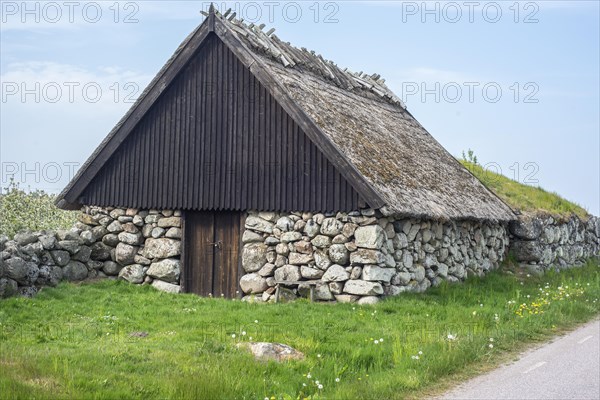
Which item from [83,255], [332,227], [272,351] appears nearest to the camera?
[272,351]

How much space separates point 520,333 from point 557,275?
10886mm

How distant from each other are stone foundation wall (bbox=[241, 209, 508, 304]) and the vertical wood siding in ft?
1.24

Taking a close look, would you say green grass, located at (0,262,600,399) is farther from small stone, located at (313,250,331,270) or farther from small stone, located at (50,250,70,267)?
small stone, located at (313,250,331,270)

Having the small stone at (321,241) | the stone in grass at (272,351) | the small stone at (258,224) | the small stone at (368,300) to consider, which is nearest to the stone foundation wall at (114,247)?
the small stone at (258,224)

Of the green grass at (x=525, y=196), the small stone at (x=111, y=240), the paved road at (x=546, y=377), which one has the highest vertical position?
the green grass at (x=525, y=196)

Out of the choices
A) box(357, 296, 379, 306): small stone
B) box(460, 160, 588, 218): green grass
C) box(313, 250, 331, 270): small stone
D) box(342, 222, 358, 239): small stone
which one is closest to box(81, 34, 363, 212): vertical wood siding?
box(342, 222, 358, 239): small stone

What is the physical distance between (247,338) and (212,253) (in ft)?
22.0

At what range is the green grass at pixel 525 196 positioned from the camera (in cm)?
2616

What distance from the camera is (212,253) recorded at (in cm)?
1811

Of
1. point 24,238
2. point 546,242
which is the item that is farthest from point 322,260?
point 546,242

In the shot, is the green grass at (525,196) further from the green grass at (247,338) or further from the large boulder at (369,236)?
the large boulder at (369,236)

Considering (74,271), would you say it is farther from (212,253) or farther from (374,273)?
(374,273)

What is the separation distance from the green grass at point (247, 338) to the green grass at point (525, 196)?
795 centimetres

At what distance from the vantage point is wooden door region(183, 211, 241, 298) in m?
17.9
